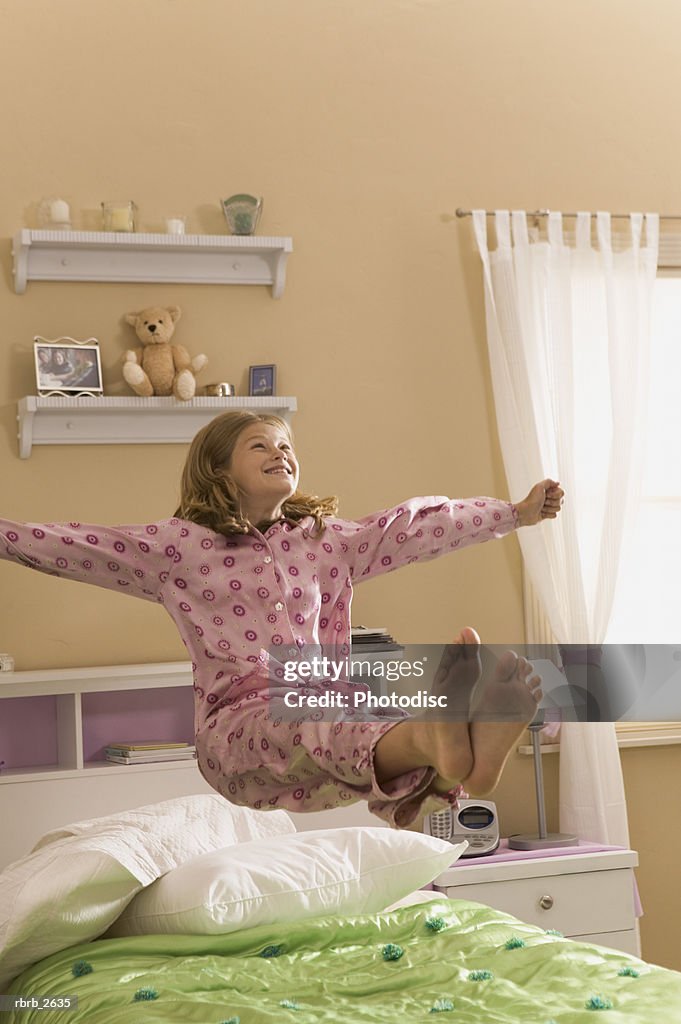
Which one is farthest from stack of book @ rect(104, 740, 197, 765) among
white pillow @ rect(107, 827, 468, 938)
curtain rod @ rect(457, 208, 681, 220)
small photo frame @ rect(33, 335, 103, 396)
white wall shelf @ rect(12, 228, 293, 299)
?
curtain rod @ rect(457, 208, 681, 220)

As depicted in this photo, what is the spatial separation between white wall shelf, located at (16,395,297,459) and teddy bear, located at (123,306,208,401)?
1.6 inches

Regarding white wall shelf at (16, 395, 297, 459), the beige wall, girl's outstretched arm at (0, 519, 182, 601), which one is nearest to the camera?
girl's outstretched arm at (0, 519, 182, 601)

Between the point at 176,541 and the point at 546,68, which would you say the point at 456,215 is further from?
the point at 176,541

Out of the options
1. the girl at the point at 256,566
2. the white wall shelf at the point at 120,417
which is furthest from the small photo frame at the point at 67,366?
the girl at the point at 256,566

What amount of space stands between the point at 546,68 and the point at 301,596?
2249mm

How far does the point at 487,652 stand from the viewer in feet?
4.43

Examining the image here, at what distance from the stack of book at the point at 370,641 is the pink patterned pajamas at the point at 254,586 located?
0.82m

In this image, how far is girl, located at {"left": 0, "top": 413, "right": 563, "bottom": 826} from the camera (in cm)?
163

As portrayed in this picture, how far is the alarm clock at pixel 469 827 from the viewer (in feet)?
10.1

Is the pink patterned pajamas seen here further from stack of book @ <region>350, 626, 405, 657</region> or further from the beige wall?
the beige wall

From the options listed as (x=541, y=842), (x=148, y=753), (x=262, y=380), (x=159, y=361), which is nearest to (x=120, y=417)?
(x=159, y=361)

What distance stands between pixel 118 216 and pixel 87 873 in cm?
162

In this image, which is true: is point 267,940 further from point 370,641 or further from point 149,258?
point 149,258

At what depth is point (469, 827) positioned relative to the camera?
123 inches
